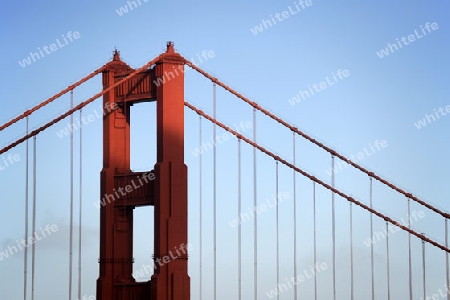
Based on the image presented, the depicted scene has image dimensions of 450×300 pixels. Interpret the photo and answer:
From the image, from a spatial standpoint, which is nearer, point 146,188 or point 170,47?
point 170,47

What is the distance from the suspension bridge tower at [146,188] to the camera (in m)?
60.1

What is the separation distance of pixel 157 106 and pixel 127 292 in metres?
7.75

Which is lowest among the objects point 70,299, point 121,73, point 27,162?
point 70,299

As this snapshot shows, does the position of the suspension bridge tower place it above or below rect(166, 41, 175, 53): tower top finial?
below

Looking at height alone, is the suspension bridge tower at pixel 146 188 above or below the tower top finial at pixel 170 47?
below

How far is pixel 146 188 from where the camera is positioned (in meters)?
62.3

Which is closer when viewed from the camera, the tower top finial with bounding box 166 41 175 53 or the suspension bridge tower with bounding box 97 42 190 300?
the suspension bridge tower with bounding box 97 42 190 300

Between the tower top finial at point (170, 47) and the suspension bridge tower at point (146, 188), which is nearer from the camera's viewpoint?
the suspension bridge tower at point (146, 188)

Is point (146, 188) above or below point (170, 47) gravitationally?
Result: below

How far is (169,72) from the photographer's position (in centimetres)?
6162

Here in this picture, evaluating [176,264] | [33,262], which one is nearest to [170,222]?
[176,264]

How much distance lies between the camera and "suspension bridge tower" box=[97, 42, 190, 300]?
60062mm

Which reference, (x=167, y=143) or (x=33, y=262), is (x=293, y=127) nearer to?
(x=167, y=143)

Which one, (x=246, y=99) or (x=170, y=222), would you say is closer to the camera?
(x=170, y=222)
